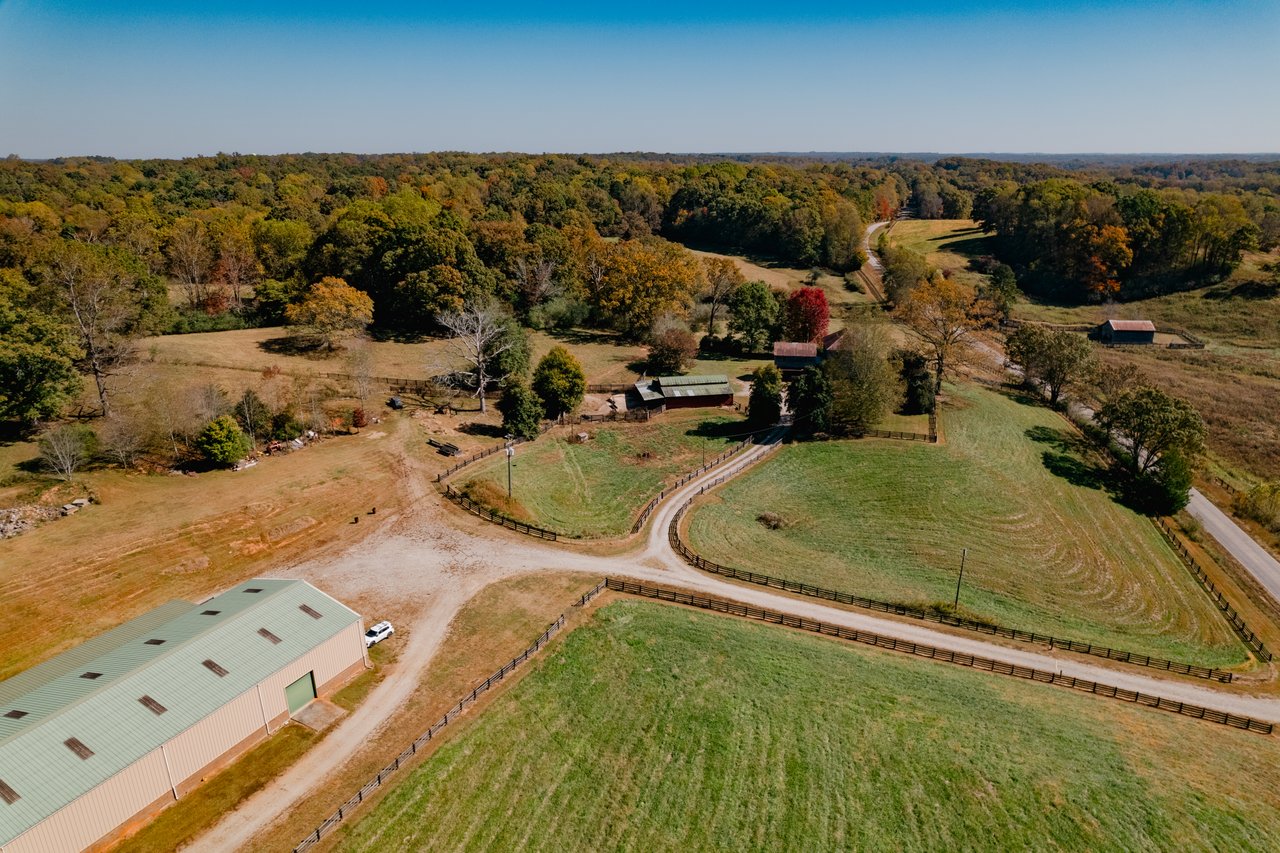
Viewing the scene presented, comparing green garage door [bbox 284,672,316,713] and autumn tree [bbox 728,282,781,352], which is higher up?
autumn tree [bbox 728,282,781,352]

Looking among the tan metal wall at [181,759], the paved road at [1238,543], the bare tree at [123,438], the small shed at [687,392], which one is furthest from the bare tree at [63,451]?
the paved road at [1238,543]

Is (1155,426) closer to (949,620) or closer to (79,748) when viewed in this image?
(949,620)

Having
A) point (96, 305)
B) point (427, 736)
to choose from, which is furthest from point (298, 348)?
point (427, 736)

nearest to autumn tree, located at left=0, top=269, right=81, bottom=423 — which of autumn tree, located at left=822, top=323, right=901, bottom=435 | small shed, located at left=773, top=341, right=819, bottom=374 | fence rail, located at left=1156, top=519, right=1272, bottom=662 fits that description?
autumn tree, located at left=822, top=323, right=901, bottom=435

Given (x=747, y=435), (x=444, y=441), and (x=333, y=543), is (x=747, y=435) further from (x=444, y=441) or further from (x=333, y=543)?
(x=333, y=543)

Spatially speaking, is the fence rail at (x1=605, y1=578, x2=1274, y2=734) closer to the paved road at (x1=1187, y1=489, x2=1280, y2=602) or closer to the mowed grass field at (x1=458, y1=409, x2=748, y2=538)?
the mowed grass field at (x1=458, y1=409, x2=748, y2=538)

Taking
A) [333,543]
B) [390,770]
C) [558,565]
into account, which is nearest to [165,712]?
[390,770]

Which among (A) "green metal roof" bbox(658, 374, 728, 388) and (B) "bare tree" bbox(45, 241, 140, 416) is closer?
(B) "bare tree" bbox(45, 241, 140, 416)

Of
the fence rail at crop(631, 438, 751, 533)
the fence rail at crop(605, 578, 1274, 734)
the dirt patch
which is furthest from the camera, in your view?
the fence rail at crop(631, 438, 751, 533)
